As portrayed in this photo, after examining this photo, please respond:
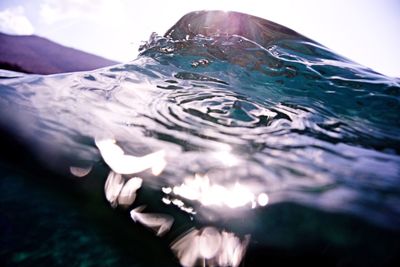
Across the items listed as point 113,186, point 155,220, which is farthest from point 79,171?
point 155,220

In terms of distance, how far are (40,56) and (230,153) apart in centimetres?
1766

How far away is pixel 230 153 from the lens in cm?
145

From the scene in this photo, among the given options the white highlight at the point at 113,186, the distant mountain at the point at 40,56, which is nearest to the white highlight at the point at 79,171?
the white highlight at the point at 113,186

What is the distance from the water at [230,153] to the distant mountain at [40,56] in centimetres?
1178

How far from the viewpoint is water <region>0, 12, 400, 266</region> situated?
39.6 inches

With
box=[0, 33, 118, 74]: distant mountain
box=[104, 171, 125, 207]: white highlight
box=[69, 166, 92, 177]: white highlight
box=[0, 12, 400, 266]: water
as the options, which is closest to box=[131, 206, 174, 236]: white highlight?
box=[0, 12, 400, 266]: water

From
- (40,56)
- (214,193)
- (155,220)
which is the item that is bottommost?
(40,56)

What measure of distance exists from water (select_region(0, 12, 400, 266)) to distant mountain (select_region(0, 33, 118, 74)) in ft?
38.6

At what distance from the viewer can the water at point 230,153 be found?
1.01m

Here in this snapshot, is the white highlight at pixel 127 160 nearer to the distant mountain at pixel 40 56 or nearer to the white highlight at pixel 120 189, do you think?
the white highlight at pixel 120 189

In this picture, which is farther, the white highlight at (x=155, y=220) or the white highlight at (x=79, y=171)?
the white highlight at (x=79, y=171)

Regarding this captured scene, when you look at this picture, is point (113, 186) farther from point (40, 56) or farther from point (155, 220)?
point (40, 56)

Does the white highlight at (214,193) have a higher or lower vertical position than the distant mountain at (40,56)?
higher

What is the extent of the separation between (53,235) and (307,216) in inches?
41.6
